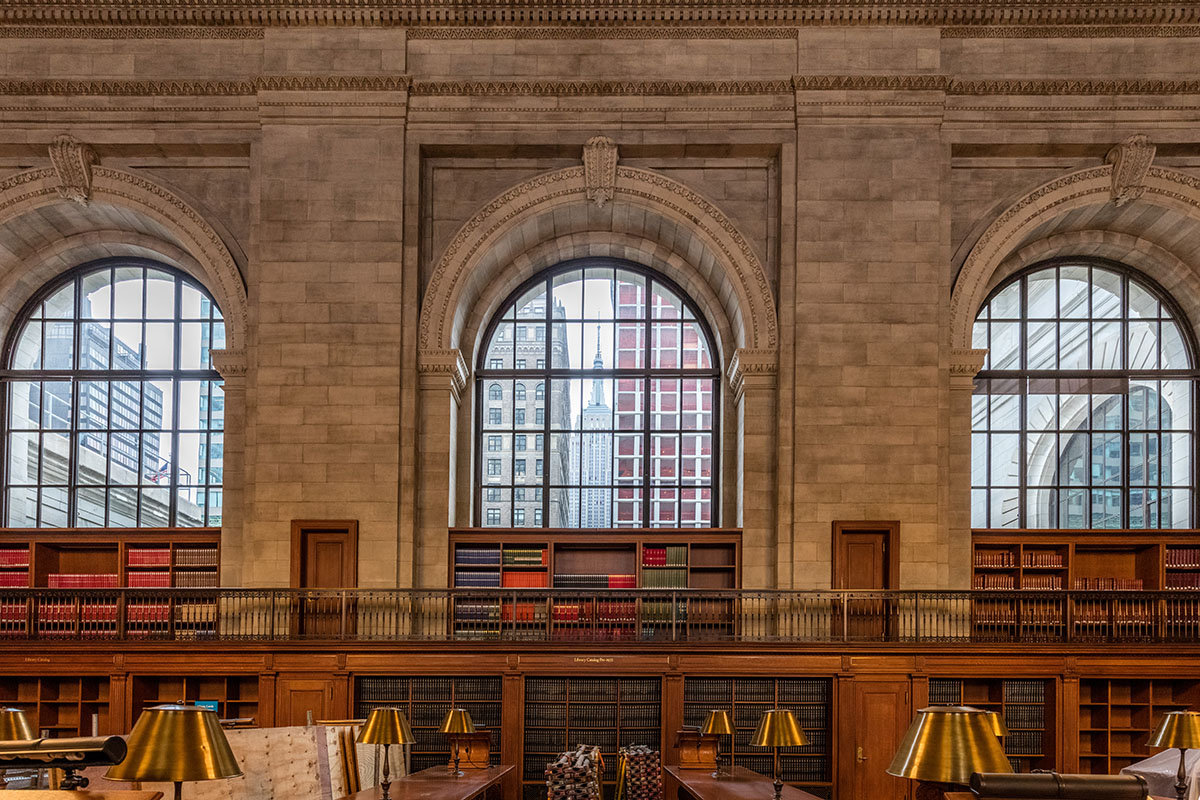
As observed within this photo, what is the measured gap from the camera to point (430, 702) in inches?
491

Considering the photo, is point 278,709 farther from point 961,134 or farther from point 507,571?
point 961,134

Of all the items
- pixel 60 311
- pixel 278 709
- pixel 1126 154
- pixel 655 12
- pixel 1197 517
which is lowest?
pixel 278 709

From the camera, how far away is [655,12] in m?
14.0

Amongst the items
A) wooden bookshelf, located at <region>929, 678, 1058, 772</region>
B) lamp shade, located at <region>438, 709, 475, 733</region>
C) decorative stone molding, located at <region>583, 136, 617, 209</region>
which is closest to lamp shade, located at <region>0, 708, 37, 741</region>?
lamp shade, located at <region>438, 709, 475, 733</region>

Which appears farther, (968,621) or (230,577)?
(230,577)

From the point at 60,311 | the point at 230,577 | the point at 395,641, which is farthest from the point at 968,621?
the point at 60,311

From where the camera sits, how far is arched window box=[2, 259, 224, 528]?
15477 mm

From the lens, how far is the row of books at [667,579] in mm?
14102

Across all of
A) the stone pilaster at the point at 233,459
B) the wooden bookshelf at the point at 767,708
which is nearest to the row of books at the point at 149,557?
the stone pilaster at the point at 233,459

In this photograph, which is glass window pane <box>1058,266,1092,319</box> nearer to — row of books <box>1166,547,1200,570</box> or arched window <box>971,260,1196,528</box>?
arched window <box>971,260,1196,528</box>

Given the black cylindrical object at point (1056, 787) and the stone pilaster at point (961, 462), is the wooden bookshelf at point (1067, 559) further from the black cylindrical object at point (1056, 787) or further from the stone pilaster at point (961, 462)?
the black cylindrical object at point (1056, 787)

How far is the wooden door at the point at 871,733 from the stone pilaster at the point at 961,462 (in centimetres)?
204

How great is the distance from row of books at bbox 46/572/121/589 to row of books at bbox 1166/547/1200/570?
11.6 m

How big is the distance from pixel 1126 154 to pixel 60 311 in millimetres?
12609
